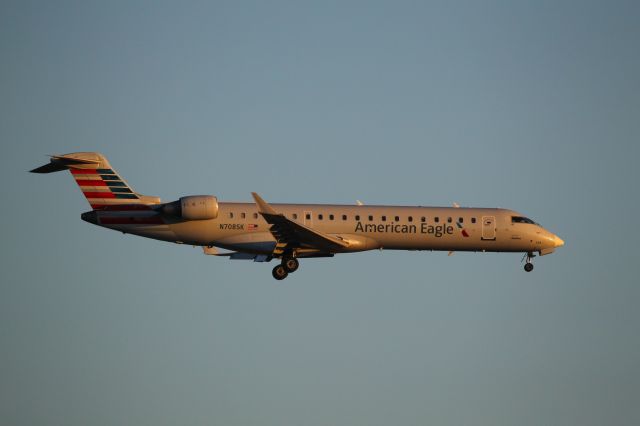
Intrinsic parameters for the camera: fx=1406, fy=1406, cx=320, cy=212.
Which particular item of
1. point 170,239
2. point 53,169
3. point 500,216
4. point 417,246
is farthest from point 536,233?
point 53,169

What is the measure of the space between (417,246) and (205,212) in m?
9.17

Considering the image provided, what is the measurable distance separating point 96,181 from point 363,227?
1115 cm

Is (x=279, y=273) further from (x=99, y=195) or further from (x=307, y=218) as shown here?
(x=99, y=195)

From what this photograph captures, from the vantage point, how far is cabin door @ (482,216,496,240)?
60094 mm

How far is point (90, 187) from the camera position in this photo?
5750cm

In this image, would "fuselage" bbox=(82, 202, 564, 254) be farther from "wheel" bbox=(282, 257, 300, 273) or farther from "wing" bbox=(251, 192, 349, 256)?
"wheel" bbox=(282, 257, 300, 273)

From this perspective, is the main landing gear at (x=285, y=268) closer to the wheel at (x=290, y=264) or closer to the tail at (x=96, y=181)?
the wheel at (x=290, y=264)

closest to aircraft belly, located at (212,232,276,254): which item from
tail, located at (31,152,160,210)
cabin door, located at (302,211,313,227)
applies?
cabin door, located at (302,211,313,227)

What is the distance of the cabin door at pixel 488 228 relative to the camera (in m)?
60.1

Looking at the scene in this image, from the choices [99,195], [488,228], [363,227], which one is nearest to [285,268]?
[363,227]

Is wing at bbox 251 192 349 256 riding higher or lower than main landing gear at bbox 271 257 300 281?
higher

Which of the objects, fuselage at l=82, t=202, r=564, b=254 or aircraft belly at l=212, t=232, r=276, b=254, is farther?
aircraft belly at l=212, t=232, r=276, b=254

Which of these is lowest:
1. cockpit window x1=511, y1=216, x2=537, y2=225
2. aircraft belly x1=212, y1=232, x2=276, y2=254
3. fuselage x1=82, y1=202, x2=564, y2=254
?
aircraft belly x1=212, y1=232, x2=276, y2=254

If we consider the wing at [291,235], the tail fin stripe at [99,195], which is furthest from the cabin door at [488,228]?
the tail fin stripe at [99,195]
